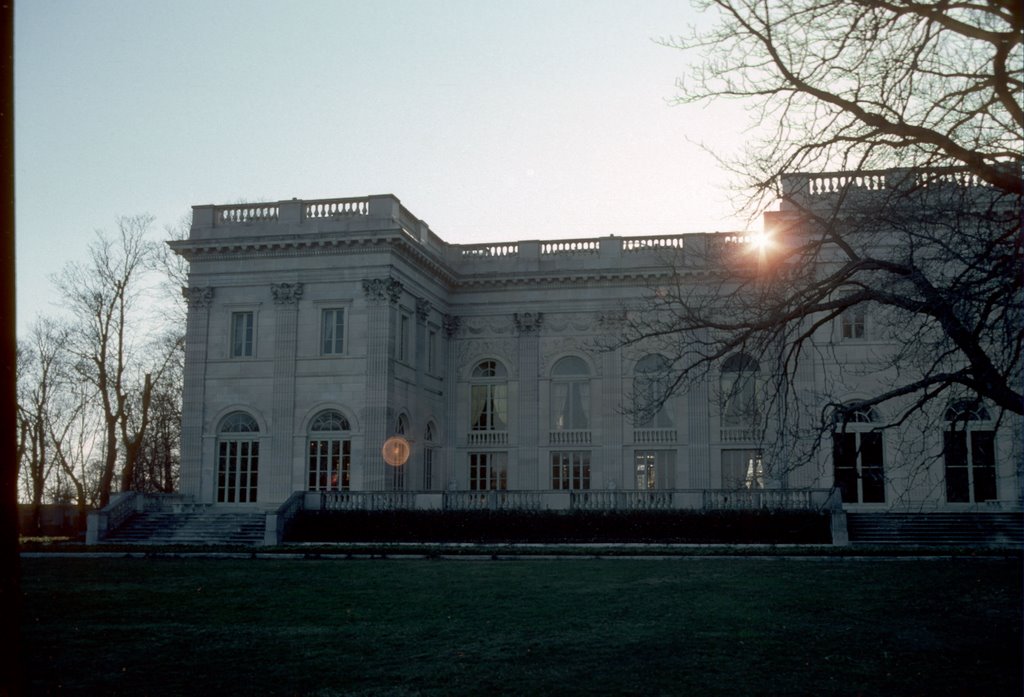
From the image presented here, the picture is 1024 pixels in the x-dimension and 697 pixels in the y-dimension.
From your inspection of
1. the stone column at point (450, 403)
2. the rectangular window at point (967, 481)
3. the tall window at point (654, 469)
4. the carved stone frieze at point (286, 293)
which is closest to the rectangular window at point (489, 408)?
the stone column at point (450, 403)

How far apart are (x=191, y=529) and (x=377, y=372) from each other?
8.28m

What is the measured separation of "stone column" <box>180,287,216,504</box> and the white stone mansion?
0.18 ft

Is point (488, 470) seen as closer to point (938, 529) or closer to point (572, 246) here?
point (572, 246)

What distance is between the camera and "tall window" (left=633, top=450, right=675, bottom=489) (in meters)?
41.7

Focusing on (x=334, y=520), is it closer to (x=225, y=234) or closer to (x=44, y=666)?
(x=225, y=234)

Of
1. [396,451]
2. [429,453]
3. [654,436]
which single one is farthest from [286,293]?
[654,436]

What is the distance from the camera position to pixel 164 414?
51938 mm

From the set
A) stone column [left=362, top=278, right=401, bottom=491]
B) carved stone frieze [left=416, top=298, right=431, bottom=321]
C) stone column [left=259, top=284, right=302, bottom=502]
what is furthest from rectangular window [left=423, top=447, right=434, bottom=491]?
stone column [left=259, top=284, right=302, bottom=502]

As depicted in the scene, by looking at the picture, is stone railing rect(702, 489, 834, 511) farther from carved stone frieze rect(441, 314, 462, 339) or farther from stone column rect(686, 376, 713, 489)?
carved stone frieze rect(441, 314, 462, 339)

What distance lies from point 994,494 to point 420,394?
21.1m

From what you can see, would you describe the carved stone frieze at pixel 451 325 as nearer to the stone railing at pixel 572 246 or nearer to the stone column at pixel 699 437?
the stone railing at pixel 572 246

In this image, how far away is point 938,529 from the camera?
107ft

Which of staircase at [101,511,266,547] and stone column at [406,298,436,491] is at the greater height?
stone column at [406,298,436,491]

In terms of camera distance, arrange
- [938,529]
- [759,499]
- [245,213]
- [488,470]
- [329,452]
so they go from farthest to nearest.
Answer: [488,470] → [245,213] → [329,452] → [759,499] → [938,529]
